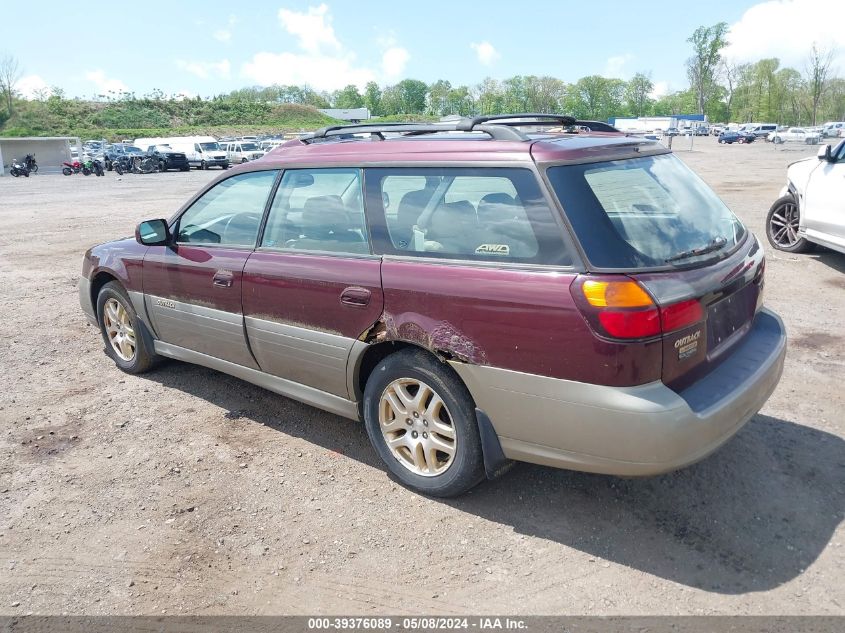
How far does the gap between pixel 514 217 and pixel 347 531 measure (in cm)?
169

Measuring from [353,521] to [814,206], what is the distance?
7.36 meters

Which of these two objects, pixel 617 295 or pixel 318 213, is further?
pixel 318 213

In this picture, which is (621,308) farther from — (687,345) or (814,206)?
(814,206)

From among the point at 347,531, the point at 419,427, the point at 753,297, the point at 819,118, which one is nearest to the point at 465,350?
the point at 419,427

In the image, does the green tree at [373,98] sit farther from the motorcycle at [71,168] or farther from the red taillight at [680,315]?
the red taillight at [680,315]

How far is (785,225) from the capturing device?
8.91 m

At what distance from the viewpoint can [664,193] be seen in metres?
3.28

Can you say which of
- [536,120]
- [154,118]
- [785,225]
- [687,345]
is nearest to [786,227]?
[785,225]

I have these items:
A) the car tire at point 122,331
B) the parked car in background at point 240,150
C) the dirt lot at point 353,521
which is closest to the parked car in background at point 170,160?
the parked car in background at point 240,150

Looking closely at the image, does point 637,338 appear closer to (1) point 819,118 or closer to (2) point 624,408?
(2) point 624,408

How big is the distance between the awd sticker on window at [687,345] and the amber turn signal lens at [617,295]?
0.26m

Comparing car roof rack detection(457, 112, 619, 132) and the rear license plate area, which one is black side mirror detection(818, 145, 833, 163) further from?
the rear license plate area

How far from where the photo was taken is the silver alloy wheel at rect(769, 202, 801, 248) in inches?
342

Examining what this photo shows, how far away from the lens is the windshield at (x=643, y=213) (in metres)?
2.74
